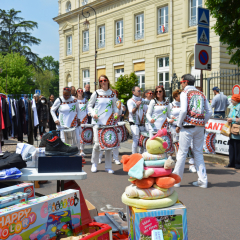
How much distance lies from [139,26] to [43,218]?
24.2m

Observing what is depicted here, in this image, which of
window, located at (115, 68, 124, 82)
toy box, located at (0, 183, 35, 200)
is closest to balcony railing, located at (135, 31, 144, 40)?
window, located at (115, 68, 124, 82)

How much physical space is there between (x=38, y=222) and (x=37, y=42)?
2090 inches

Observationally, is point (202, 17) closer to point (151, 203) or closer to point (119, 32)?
point (151, 203)

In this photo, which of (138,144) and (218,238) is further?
(138,144)

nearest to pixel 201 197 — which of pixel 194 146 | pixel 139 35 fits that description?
pixel 194 146

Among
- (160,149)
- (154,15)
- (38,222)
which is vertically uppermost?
(154,15)

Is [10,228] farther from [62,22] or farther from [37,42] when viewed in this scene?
[37,42]

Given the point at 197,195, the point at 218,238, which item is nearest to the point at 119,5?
the point at 197,195

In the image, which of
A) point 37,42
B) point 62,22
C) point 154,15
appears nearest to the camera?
point 154,15

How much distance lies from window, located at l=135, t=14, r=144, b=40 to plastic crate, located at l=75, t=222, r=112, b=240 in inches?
916

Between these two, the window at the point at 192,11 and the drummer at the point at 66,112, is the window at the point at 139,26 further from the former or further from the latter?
the drummer at the point at 66,112

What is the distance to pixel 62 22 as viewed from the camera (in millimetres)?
33281

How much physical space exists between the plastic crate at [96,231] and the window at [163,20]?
21647 mm

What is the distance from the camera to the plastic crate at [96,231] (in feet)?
8.82
